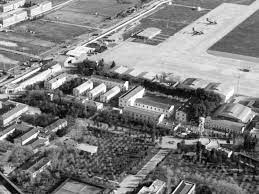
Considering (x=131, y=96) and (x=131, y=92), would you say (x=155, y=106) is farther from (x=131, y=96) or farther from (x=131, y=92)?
(x=131, y=92)

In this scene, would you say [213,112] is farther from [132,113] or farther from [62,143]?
[62,143]

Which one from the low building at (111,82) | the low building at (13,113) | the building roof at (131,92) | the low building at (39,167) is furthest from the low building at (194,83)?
the low building at (39,167)

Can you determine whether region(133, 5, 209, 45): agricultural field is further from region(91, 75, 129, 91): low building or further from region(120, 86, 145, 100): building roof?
region(120, 86, 145, 100): building roof

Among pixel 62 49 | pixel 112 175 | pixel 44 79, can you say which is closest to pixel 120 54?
pixel 62 49

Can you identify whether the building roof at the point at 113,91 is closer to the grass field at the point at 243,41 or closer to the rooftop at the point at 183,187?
the rooftop at the point at 183,187

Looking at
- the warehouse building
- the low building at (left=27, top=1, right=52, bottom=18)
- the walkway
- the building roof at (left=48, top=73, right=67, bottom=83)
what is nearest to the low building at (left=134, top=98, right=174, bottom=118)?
the walkway

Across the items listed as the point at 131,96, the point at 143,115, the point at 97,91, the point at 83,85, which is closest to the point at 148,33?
the point at 83,85
